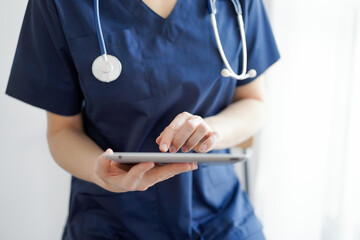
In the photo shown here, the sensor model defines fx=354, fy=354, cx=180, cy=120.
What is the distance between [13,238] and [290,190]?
969 mm

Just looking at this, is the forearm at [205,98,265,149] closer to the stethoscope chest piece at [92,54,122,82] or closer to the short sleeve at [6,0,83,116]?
the stethoscope chest piece at [92,54,122,82]

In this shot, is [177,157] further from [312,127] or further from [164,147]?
[312,127]

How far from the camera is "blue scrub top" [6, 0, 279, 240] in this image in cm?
74

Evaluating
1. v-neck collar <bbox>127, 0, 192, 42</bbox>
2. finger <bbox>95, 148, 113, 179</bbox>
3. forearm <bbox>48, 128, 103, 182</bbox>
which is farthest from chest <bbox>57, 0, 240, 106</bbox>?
finger <bbox>95, 148, 113, 179</bbox>

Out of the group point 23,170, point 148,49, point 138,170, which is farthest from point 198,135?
point 23,170

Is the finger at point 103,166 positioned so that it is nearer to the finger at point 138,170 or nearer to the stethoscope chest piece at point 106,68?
the finger at point 138,170

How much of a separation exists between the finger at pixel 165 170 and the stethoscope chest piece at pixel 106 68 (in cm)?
23

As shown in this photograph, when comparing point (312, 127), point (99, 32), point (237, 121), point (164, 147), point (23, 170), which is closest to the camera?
point (164, 147)

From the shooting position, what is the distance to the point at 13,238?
4.08 ft

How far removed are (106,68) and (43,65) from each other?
0.16 meters

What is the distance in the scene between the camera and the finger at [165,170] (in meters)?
0.53

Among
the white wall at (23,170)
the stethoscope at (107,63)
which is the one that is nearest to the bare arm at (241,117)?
the stethoscope at (107,63)

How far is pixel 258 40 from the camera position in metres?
0.87

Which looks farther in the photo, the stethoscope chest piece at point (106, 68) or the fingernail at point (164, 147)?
the stethoscope chest piece at point (106, 68)
